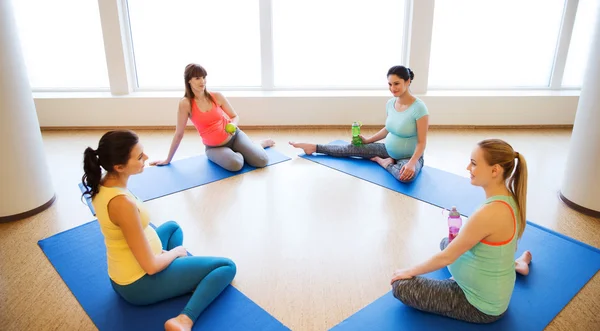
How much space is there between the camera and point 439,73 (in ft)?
17.4

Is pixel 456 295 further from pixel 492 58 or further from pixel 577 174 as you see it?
pixel 492 58

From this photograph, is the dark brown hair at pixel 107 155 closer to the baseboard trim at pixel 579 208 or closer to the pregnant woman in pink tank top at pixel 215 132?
the pregnant woman in pink tank top at pixel 215 132

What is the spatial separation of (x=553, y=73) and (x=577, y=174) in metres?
2.73

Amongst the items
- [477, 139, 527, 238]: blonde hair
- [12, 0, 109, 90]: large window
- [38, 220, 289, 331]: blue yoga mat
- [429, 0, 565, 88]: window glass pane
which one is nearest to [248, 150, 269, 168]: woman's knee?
[38, 220, 289, 331]: blue yoga mat

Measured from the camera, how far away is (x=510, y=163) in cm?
173

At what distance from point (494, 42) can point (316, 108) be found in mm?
2287

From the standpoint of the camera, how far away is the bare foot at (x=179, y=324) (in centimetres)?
185

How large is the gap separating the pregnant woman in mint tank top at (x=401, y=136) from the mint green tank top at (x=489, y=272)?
1595mm

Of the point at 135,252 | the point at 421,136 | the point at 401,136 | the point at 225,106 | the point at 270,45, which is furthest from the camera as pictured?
the point at 270,45

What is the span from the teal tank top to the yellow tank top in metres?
2.22

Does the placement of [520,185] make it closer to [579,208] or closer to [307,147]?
[579,208]

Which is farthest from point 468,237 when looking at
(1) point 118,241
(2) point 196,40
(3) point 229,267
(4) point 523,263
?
(2) point 196,40

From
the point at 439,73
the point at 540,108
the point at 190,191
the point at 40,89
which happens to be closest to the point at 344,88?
the point at 439,73

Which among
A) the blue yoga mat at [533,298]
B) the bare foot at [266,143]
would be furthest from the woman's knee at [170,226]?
the bare foot at [266,143]
